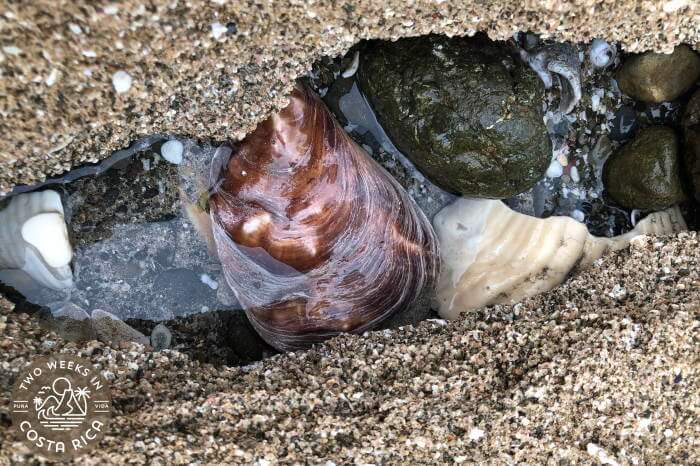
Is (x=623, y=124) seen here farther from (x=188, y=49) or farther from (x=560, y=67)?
(x=188, y=49)

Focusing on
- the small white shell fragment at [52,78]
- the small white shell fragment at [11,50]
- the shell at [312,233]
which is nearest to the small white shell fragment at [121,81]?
the small white shell fragment at [52,78]

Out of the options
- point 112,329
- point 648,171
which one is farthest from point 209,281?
point 648,171

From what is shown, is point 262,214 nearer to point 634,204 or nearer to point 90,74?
point 90,74

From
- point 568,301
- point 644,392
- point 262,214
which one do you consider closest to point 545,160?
point 568,301

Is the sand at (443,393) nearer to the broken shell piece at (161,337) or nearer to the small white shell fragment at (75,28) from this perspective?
the broken shell piece at (161,337)

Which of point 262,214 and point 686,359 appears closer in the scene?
point 686,359

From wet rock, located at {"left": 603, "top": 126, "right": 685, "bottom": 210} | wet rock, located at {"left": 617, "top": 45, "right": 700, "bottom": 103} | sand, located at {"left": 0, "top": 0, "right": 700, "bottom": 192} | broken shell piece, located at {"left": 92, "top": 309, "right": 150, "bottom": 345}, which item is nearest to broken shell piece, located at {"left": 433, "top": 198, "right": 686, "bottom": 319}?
wet rock, located at {"left": 603, "top": 126, "right": 685, "bottom": 210}
